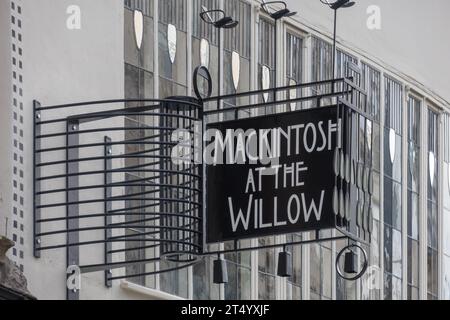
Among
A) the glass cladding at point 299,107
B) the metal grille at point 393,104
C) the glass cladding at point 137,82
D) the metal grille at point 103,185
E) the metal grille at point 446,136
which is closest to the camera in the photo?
the metal grille at point 103,185

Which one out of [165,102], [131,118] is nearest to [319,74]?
[131,118]

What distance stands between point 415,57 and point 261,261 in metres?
5.52

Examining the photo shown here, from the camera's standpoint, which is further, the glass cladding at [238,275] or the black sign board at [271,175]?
the glass cladding at [238,275]

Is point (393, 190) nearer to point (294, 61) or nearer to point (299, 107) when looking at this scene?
point (294, 61)

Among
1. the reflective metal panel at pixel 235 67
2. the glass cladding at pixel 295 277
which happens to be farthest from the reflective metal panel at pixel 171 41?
the glass cladding at pixel 295 277

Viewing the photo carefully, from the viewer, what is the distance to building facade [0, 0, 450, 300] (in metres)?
20.7

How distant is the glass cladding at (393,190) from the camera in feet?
97.1

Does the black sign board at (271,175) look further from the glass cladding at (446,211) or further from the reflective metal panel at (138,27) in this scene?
the glass cladding at (446,211)

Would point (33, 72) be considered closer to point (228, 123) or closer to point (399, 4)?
point (228, 123)

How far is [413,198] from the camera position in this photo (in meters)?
30.6

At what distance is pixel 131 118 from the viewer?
23.4 m

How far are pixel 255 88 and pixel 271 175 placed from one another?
20.1 feet

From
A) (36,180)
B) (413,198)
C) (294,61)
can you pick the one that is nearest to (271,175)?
(36,180)

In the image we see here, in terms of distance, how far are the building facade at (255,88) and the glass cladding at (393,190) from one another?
0.09ft
